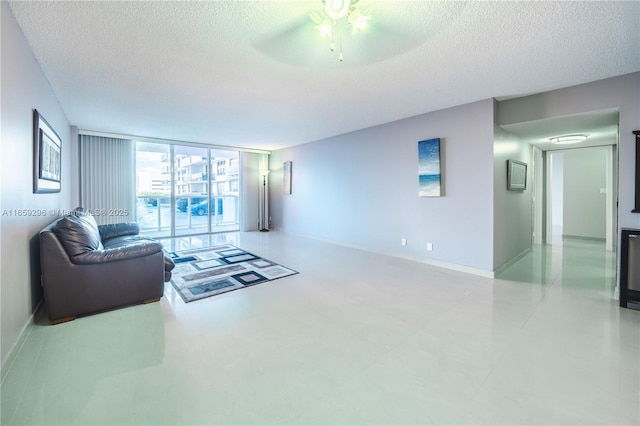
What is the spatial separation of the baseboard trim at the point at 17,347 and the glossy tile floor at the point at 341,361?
0.16ft

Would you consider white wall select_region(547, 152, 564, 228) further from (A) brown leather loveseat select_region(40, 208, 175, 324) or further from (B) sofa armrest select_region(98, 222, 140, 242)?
(B) sofa armrest select_region(98, 222, 140, 242)

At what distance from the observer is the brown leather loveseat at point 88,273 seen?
2.50 meters

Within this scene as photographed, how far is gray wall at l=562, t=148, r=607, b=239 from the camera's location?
6582 millimetres

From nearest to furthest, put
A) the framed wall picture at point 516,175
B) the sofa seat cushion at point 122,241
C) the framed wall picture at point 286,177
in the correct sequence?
the sofa seat cushion at point 122,241
the framed wall picture at point 516,175
the framed wall picture at point 286,177

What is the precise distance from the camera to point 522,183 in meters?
4.80

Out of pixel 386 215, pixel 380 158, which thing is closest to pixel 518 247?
pixel 386 215

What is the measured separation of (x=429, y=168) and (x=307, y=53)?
9.17 ft

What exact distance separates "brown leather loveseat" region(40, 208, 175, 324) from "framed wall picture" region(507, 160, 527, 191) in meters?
4.95

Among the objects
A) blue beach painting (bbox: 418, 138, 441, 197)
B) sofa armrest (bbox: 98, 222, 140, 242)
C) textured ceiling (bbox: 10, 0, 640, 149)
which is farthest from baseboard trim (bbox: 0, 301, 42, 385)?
blue beach painting (bbox: 418, 138, 441, 197)

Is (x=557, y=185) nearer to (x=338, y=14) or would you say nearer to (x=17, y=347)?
(x=338, y=14)

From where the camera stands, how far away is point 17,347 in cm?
210

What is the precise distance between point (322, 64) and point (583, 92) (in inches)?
126

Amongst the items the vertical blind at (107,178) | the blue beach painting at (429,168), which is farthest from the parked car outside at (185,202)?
the blue beach painting at (429,168)

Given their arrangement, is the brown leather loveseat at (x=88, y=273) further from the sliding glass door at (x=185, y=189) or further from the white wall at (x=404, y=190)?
the sliding glass door at (x=185, y=189)
